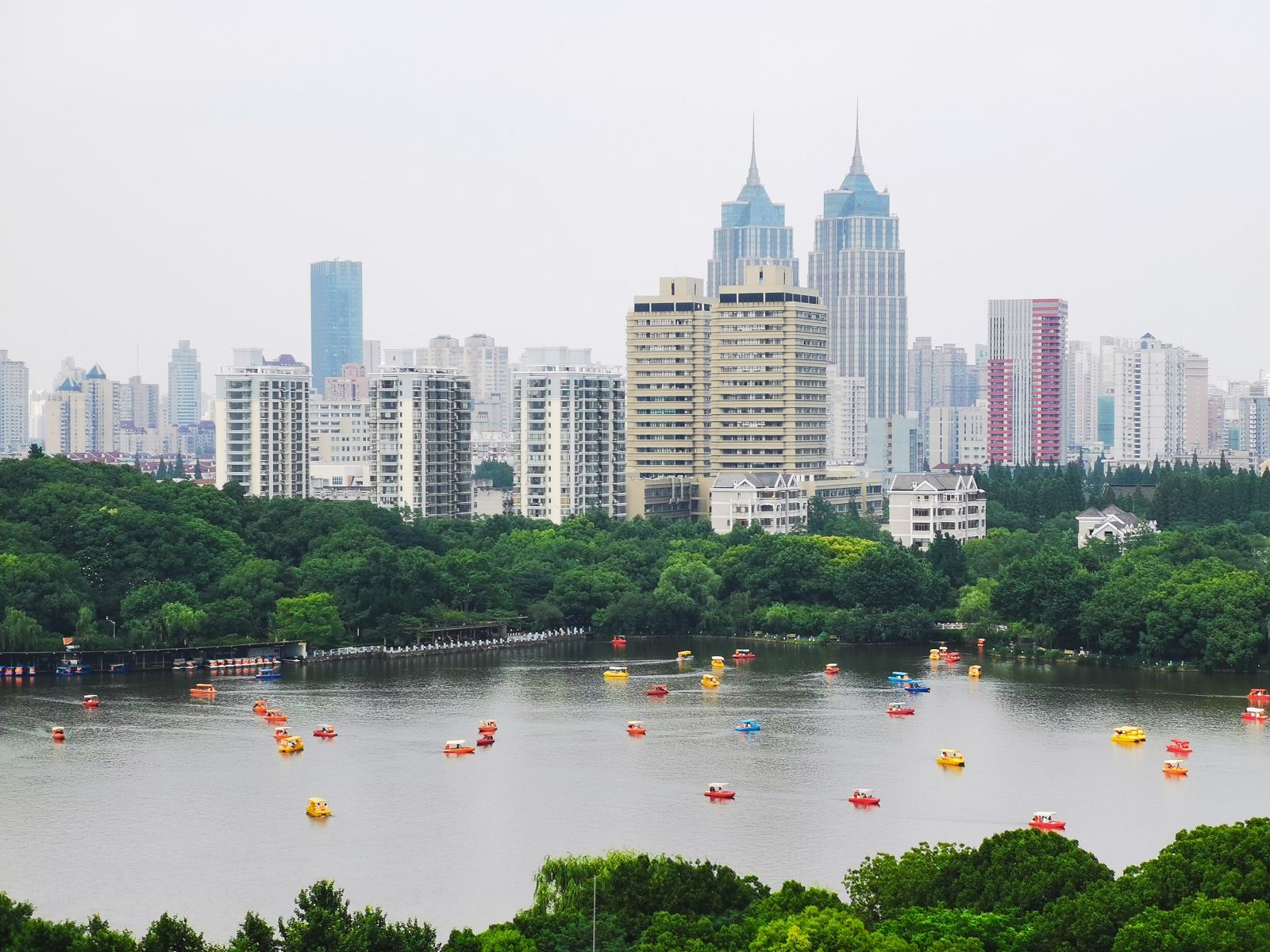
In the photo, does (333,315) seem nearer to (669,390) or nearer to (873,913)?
(669,390)

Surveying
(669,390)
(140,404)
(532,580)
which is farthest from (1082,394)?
(532,580)

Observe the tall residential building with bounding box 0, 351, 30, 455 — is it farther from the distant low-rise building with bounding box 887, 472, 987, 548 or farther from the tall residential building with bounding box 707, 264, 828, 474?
the distant low-rise building with bounding box 887, 472, 987, 548

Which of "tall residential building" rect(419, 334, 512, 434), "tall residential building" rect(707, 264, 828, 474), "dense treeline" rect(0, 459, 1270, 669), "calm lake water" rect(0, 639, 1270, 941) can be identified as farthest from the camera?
"tall residential building" rect(419, 334, 512, 434)

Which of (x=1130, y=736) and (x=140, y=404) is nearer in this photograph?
(x=1130, y=736)

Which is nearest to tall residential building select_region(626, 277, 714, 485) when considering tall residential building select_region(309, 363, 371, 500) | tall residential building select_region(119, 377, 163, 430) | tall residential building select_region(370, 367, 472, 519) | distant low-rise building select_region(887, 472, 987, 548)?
tall residential building select_region(370, 367, 472, 519)

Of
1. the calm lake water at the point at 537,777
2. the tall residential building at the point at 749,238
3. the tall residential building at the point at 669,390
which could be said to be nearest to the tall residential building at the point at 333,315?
the tall residential building at the point at 749,238

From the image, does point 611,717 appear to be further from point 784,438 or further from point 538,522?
point 784,438
